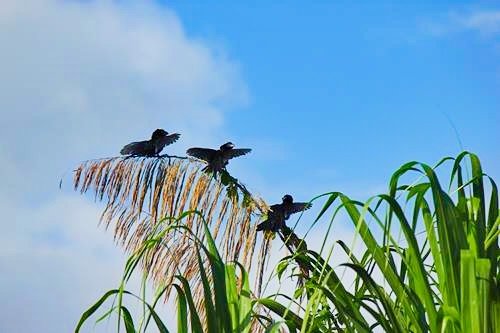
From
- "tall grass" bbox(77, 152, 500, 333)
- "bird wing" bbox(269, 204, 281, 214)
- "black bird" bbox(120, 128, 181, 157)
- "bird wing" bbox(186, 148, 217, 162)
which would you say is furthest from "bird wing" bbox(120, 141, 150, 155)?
"tall grass" bbox(77, 152, 500, 333)

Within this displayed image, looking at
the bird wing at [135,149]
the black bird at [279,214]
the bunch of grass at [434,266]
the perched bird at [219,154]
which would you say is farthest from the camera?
the bird wing at [135,149]

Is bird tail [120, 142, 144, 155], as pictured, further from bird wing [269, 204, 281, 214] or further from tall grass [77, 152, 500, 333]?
tall grass [77, 152, 500, 333]

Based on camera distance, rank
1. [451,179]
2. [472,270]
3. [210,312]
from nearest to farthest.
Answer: [472,270], [210,312], [451,179]

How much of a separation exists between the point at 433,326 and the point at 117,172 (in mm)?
3369

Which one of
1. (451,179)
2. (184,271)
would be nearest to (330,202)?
(451,179)

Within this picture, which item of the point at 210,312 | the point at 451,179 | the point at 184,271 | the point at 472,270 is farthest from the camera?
the point at 184,271

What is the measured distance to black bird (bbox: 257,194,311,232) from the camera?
4.71 m

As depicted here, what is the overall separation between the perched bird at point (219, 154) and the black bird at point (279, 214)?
0.33 m

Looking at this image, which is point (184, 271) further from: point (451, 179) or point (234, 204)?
point (451, 179)

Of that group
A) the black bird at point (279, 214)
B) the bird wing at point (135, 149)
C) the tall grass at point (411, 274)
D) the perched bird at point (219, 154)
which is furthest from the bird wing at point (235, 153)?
the tall grass at point (411, 274)

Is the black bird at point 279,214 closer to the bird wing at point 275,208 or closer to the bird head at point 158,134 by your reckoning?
the bird wing at point 275,208

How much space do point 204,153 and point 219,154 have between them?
8 cm

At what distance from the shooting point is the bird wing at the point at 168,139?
5009 mm

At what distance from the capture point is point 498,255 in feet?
5.83
